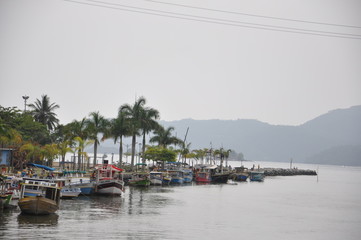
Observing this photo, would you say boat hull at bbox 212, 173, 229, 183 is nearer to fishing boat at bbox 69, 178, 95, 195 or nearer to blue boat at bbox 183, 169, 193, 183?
blue boat at bbox 183, 169, 193, 183

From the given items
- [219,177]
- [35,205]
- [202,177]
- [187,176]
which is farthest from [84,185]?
[219,177]

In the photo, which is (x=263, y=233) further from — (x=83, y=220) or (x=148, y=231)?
(x=83, y=220)

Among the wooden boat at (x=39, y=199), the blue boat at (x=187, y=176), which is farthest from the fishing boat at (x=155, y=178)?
the wooden boat at (x=39, y=199)

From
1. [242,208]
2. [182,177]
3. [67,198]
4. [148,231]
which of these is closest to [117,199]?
[67,198]

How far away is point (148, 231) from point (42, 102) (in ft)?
239

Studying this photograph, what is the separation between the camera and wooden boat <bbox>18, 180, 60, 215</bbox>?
132 feet

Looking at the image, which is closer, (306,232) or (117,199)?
(306,232)

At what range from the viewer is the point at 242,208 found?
61.2m

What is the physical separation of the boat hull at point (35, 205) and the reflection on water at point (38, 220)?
1.54 feet

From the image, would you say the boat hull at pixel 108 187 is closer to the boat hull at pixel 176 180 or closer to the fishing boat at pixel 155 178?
the fishing boat at pixel 155 178

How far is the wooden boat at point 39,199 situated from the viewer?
40250 mm

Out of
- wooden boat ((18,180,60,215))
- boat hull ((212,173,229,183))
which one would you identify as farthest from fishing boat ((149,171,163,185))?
wooden boat ((18,180,60,215))

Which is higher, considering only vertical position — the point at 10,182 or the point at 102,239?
the point at 10,182

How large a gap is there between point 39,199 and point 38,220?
2212 mm
